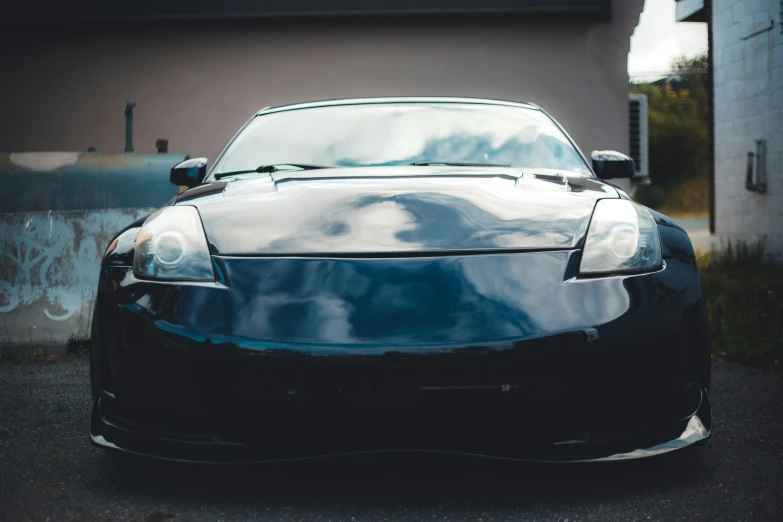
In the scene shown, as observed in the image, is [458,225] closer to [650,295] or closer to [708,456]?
[650,295]

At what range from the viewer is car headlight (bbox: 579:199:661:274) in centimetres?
217

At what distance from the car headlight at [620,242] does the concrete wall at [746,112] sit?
21.4 feet

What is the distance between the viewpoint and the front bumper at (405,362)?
1942 millimetres

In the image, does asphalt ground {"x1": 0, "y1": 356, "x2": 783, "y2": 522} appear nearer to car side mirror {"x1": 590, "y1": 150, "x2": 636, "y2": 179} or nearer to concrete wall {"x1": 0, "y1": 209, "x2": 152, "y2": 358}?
car side mirror {"x1": 590, "y1": 150, "x2": 636, "y2": 179}

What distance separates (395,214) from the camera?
2.29 metres

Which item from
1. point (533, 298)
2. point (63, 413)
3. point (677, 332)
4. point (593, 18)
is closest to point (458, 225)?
point (533, 298)

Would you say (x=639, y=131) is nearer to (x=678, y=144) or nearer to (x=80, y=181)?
(x=80, y=181)

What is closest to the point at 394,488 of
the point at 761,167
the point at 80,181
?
the point at 80,181

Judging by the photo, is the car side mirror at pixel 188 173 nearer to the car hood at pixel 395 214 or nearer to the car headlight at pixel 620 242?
the car hood at pixel 395 214

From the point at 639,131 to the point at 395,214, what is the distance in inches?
343

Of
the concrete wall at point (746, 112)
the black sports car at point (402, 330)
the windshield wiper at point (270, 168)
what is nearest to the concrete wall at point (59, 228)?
the windshield wiper at point (270, 168)

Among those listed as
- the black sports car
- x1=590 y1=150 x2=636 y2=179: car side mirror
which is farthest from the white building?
the black sports car

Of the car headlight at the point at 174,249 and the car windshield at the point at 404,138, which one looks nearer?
the car headlight at the point at 174,249

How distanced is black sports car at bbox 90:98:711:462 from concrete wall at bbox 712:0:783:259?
6.65 metres
